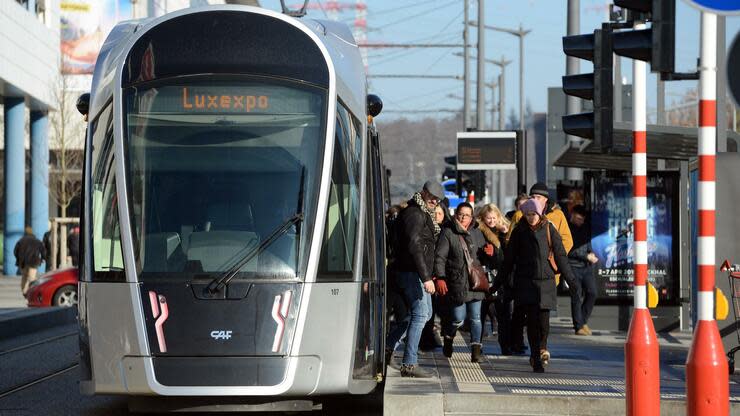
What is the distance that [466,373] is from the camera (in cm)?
1286

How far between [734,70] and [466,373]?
6.38 m

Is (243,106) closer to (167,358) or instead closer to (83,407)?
(167,358)

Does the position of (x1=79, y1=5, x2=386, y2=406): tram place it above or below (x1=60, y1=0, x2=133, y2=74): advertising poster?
below

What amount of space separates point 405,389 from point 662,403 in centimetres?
204

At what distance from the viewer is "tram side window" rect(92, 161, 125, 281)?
1048cm

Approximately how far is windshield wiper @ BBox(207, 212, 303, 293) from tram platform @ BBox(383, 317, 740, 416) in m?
1.44

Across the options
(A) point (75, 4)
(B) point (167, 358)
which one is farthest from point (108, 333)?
(A) point (75, 4)

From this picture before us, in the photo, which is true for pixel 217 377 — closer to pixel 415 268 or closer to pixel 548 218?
pixel 415 268

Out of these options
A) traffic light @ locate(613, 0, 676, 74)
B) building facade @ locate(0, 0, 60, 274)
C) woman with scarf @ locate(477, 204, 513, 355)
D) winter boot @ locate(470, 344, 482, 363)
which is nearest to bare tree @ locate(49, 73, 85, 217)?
building facade @ locate(0, 0, 60, 274)

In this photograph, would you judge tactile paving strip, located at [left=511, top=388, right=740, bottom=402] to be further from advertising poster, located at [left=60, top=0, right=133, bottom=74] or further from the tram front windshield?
advertising poster, located at [left=60, top=0, right=133, bottom=74]

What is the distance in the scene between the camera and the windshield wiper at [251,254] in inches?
404

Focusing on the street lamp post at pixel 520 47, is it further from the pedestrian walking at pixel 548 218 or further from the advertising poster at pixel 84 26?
the pedestrian walking at pixel 548 218

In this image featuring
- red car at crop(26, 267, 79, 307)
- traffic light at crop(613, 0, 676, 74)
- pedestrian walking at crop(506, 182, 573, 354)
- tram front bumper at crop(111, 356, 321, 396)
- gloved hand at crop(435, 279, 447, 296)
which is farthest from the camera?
red car at crop(26, 267, 79, 307)

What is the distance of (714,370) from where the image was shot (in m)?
7.50
